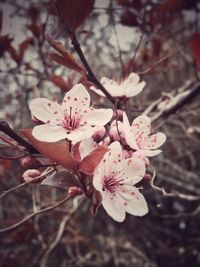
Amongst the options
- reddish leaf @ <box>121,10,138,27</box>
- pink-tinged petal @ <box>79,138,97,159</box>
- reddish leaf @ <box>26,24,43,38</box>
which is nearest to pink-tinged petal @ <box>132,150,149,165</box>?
pink-tinged petal @ <box>79,138,97,159</box>

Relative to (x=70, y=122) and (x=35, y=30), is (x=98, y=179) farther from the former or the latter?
(x=35, y=30)

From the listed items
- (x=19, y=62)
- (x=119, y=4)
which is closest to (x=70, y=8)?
(x=19, y=62)

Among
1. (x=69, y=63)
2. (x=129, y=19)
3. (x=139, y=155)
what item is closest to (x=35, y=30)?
(x=129, y=19)

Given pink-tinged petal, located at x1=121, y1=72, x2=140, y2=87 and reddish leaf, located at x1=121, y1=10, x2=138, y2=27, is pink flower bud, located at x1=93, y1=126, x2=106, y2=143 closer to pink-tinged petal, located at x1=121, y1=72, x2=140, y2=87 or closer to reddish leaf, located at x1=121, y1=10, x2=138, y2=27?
pink-tinged petal, located at x1=121, y1=72, x2=140, y2=87

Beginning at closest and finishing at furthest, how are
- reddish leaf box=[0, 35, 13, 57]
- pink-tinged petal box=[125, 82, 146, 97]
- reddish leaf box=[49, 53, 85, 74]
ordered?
reddish leaf box=[49, 53, 85, 74] < pink-tinged petal box=[125, 82, 146, 97] < reddish leaf box=[0, 35, 13, 57]

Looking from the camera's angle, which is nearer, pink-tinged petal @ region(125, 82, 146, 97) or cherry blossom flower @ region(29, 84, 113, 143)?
cherry blossom flower @ region(29, 84, 113, 143)

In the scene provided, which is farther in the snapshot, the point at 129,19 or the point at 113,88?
the point at 129,19
